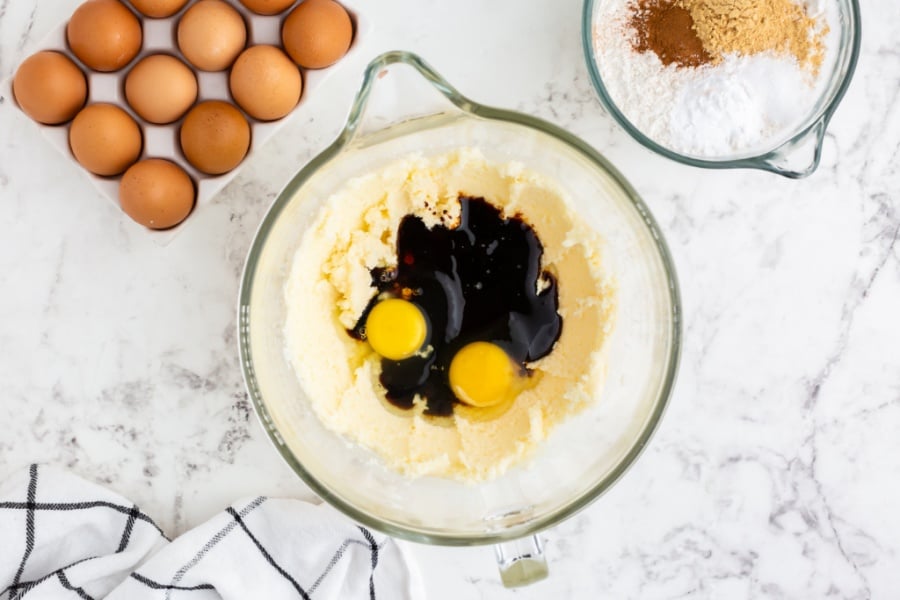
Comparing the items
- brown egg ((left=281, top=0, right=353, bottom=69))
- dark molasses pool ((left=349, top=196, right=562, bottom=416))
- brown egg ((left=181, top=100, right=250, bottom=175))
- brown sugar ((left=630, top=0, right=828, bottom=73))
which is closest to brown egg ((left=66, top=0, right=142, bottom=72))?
brown egg ((left=181, top=100, right=250, bottom=175))

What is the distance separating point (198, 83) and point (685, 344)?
3.71 feet

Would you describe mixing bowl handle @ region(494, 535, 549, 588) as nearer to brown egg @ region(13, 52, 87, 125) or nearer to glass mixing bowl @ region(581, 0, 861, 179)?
glass mixing bowl @ region(581, 0, 861, 179)

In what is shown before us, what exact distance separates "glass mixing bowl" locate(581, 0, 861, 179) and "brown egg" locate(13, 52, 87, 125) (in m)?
0.98

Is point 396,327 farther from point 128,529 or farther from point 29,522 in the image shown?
point 29,522

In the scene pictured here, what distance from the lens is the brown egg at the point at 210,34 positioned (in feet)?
5.02

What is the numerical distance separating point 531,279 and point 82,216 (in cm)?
95

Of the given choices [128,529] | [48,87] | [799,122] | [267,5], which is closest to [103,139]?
[48,87]

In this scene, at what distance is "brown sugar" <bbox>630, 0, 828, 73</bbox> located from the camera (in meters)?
1.56

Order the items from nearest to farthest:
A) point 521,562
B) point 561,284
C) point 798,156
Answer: point 521,562
point 561,284
point 798,156

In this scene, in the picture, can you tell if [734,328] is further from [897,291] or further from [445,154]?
[445,154]

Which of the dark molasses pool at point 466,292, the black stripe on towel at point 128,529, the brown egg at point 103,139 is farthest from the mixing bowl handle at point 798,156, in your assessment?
the black stripe on towel at point 128,529

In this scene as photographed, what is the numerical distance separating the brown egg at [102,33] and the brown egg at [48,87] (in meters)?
0.05

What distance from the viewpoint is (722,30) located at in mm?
1562

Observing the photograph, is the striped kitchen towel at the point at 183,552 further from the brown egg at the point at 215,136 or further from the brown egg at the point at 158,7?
the brown egg at the point at 158,7
